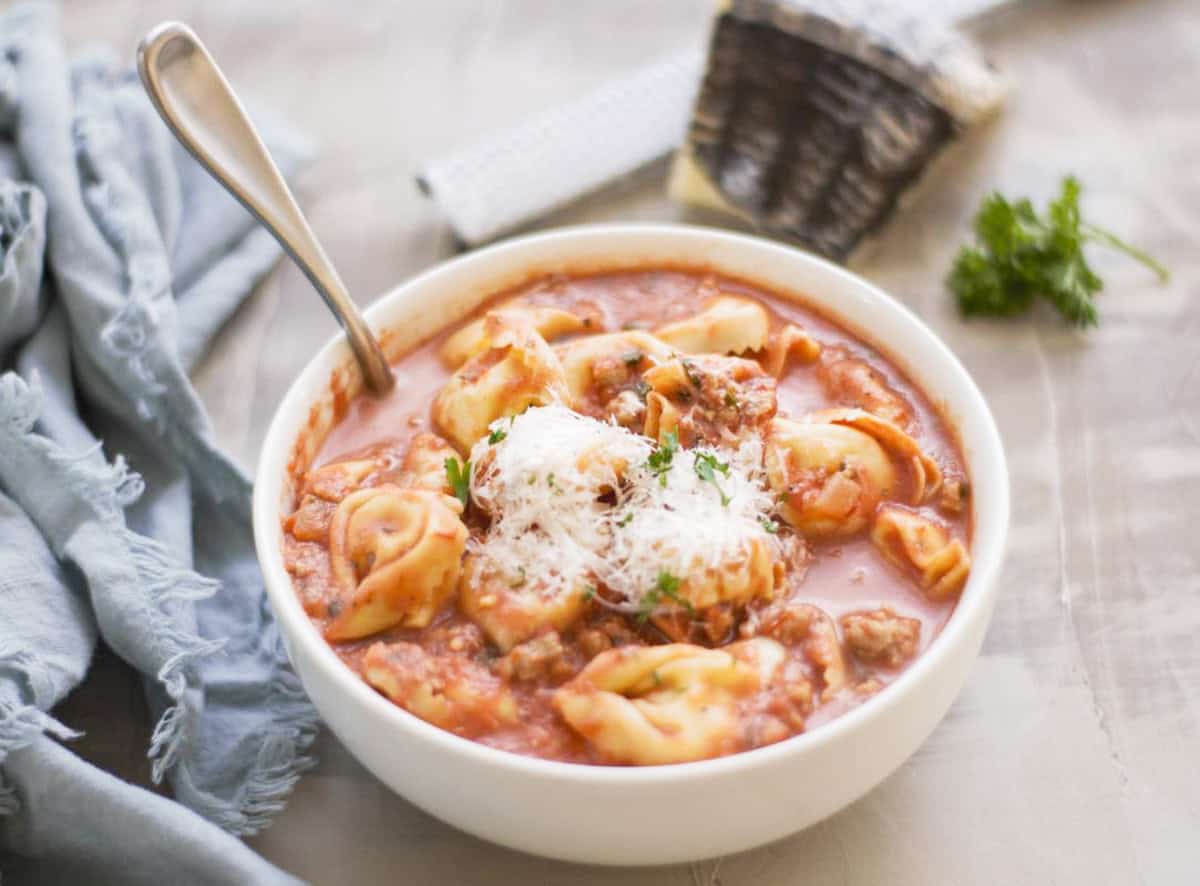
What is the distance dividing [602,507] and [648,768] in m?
0.52

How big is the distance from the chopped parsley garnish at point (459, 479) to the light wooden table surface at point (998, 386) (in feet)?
1.97

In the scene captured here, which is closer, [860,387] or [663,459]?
[663,459]

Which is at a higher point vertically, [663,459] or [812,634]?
[663,459]

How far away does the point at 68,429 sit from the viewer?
2.95m

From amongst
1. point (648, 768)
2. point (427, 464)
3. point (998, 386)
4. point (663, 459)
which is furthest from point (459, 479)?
point (998, 386)

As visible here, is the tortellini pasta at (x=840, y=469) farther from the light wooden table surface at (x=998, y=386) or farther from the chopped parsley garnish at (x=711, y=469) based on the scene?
the light wooden table surface at (x=998, y=386)

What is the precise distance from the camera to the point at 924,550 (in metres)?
2.41

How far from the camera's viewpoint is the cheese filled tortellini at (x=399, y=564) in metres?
2.30

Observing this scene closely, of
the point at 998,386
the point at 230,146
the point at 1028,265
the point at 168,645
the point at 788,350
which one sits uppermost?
the point at 230,146

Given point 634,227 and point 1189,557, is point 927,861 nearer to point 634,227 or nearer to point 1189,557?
point 1189,557

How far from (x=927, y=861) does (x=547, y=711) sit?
0.78 m

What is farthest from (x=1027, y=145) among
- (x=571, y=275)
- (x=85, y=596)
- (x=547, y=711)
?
(x=85, y=596)

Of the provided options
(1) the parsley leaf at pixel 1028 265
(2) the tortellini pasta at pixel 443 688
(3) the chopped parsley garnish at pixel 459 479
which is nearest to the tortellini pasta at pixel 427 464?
(3) the chopped parsley garnish at pixel 459 479

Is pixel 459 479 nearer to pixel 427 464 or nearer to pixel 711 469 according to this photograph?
pixel 427 464
